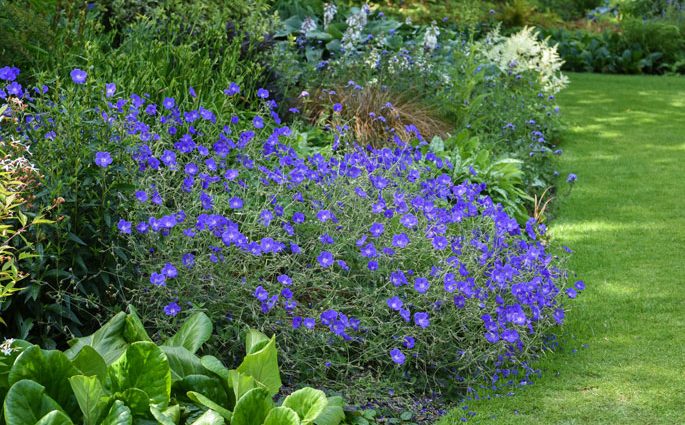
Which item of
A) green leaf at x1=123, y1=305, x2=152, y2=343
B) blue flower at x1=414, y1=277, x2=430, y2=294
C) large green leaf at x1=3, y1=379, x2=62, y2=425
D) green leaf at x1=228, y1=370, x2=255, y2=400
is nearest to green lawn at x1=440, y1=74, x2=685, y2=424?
blue flower at x1=414, y1=277, x2=430, y2=294

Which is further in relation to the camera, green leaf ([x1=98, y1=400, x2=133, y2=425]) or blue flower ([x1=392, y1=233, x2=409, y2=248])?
blue flower ([x1=392, y1=233, x2=409, y2=248])

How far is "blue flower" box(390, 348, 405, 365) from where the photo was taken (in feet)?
12.0

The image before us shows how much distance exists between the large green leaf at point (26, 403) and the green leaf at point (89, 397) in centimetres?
9

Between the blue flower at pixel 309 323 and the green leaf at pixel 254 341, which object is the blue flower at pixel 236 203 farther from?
the green leaf at pixel 254 341

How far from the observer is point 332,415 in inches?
127

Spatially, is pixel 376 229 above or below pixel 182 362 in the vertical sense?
above

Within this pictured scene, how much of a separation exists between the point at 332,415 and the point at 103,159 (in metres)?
1.37

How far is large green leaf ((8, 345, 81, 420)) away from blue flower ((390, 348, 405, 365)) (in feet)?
4.23

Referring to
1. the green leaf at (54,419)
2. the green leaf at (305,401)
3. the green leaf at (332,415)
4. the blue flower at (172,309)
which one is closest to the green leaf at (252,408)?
the green leaf at (305,401)

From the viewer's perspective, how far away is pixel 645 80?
12500mm

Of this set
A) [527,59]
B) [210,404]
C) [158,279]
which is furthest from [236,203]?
[527,59]

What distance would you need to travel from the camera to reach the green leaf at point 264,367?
3092 mm

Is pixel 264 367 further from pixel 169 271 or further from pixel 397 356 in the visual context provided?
pixel 397 356

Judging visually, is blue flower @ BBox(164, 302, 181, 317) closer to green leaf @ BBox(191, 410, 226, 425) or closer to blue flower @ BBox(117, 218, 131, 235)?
blue flower @ BBox(117, 218, 131, 235)
